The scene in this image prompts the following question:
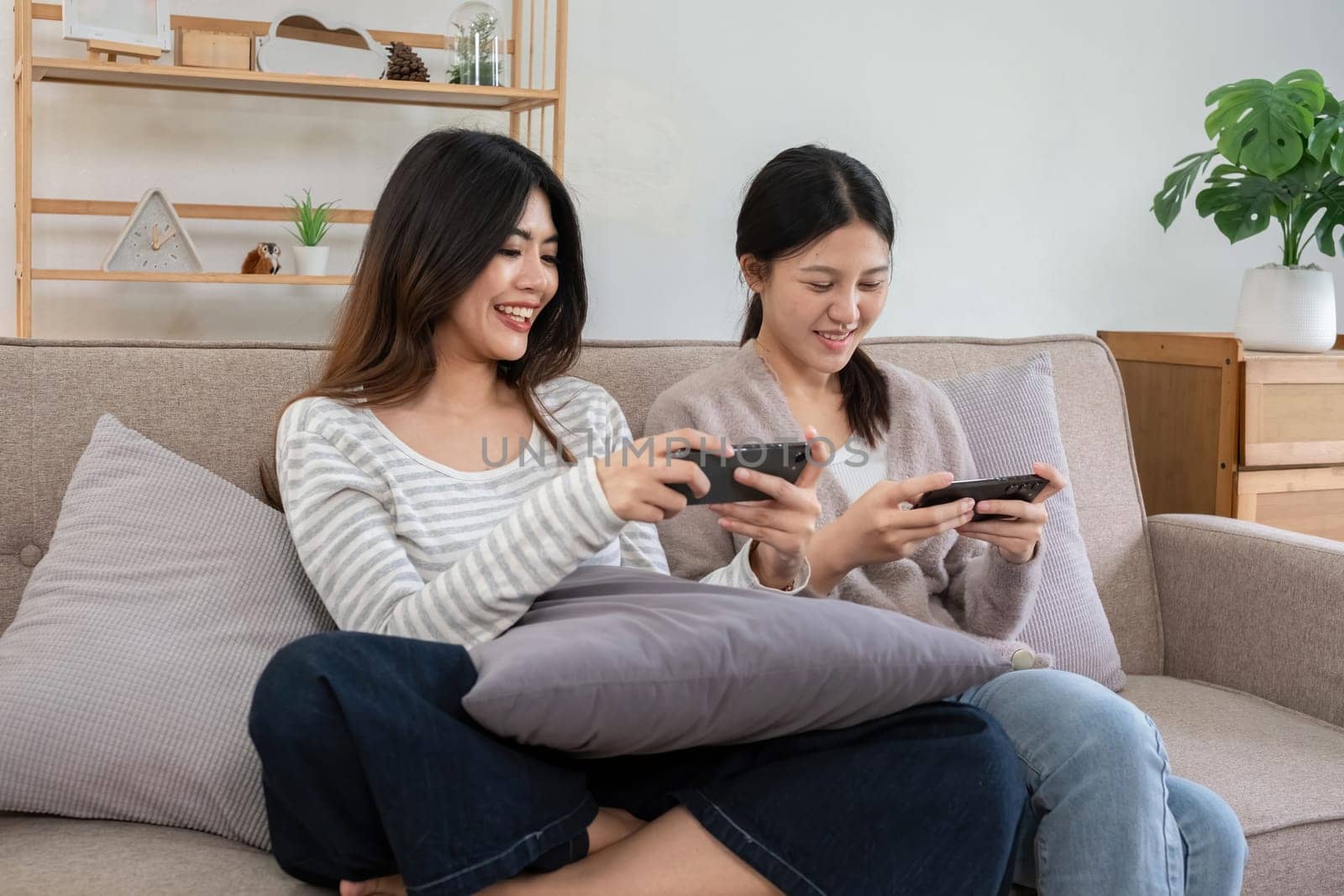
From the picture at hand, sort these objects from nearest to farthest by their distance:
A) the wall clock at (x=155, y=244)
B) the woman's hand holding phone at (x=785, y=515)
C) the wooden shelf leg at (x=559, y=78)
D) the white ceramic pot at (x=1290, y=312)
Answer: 1. the woman's hand holding phone at (x=785, y=515)
2. the wall clock at (x=155, y=244)
3. the wooden shelf leg at (x=559, y=78)
4. the white ceramic pot at (x=1290, y=312)

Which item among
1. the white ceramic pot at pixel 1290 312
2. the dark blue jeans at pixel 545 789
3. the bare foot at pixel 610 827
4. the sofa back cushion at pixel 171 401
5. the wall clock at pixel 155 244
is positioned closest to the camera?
the dark blue jeans at pixel 545 789

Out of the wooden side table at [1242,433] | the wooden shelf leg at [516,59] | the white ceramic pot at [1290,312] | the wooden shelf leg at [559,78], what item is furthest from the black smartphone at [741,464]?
the white ceramic pot at [1290,312]

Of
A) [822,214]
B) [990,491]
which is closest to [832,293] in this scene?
[822,214]

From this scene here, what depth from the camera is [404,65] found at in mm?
2598

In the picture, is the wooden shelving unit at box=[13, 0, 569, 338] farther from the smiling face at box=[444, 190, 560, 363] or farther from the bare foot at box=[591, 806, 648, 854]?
the bare foot at box=[591, 806, 648, 854]

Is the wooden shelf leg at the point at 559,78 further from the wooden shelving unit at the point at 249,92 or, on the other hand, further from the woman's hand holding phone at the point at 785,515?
the woman's hand holding phone at the point at 785,515

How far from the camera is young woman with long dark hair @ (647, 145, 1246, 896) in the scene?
124 cm

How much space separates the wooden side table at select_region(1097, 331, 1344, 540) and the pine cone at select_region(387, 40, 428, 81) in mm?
1608

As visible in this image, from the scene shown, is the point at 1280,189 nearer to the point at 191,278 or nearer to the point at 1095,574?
Result: the point at 1095,574

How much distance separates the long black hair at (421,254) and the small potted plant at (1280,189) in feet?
5.46

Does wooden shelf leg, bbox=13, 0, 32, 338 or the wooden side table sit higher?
wooden shelf leg, bbox=13, 0, 32, 338

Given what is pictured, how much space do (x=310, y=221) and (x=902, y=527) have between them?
5.29ft

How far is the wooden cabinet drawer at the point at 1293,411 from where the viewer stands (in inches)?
101

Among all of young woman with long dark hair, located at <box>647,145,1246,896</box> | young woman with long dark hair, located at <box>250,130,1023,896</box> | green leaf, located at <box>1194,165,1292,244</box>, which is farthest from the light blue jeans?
green leaf, located at <box>1194,165,1292,244</box>
